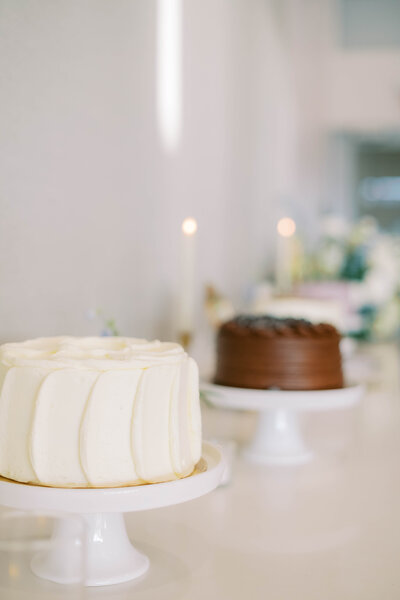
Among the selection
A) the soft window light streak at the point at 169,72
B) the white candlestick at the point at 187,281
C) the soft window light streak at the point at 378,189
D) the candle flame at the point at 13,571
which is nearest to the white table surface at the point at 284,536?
the candle flame at the point at 13,571

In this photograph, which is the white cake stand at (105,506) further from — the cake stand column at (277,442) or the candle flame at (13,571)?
the cake stand column at (277,442)

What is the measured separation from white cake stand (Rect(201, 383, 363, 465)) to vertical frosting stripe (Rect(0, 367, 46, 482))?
51 cm

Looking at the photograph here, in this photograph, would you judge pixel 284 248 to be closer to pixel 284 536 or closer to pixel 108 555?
pixel 284 536

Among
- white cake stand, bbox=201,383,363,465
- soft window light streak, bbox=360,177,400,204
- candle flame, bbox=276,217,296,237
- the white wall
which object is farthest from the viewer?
soft window light streak, bbox=360,177,400,204

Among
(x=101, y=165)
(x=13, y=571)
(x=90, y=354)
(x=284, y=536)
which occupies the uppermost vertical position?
(x=101, y=165)

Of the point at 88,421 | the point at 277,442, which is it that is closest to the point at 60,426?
the point at 88,421

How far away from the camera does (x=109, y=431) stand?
785 mm

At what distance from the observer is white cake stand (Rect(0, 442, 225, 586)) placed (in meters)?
0.75

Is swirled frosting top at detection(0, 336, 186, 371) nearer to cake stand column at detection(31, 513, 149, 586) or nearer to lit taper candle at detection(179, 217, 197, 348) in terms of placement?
cake stand column at detection(31, 513, 149, 586)

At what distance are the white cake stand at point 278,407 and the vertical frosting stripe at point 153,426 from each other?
442 millimetres

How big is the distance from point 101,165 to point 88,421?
0.83m

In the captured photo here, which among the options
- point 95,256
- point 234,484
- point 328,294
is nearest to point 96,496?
point 234,484

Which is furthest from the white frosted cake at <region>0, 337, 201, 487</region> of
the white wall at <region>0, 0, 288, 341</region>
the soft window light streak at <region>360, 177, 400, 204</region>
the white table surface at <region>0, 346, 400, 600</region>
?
the soft window light streak at <region>360, 177, 400, 204</region>

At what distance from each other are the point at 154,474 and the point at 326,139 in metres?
4.79
